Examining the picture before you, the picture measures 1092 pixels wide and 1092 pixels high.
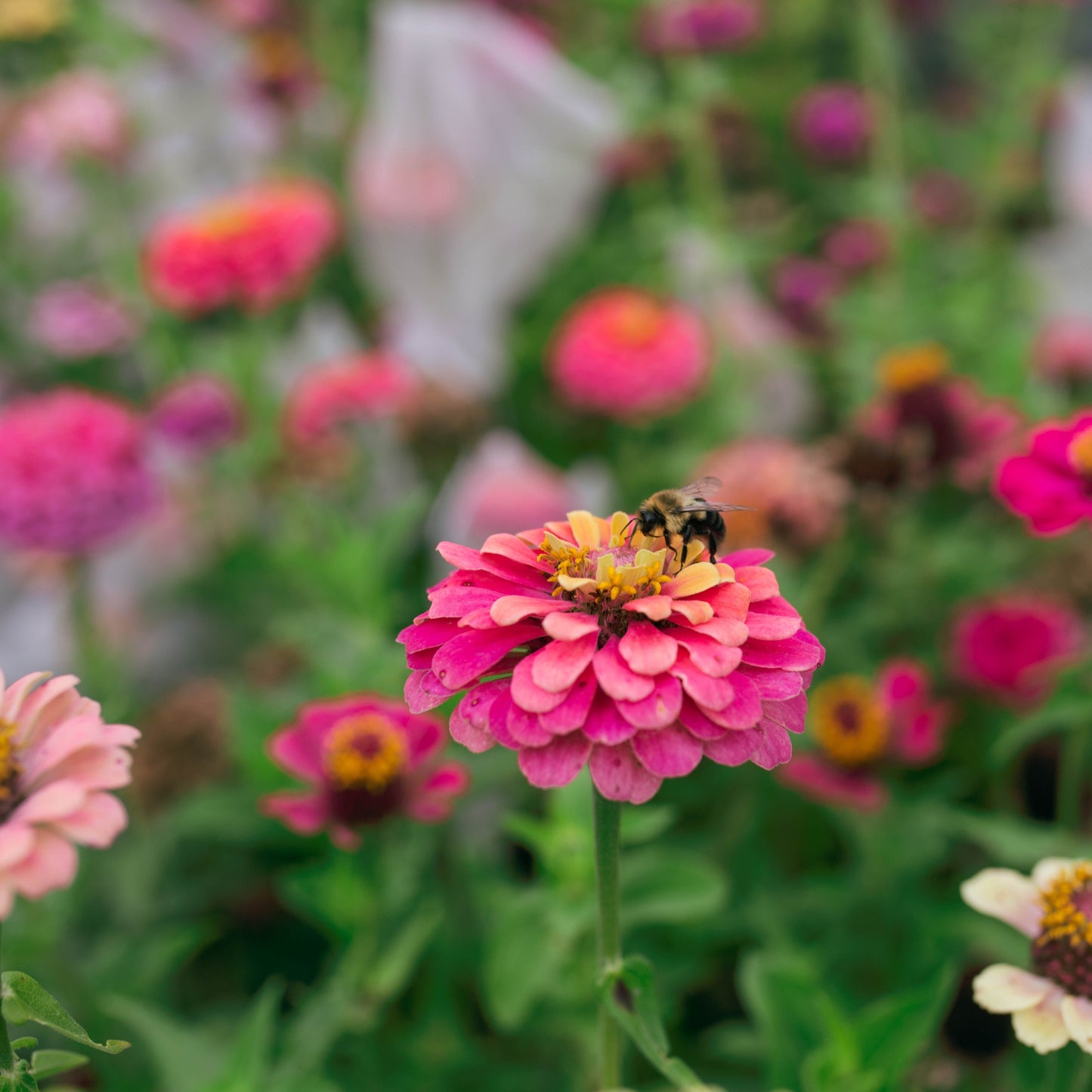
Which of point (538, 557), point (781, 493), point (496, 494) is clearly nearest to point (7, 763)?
point (538, 557)

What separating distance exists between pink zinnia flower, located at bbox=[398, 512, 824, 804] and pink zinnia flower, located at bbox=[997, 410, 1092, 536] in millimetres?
232

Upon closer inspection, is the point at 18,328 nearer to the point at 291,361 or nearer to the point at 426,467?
the point at 291,361

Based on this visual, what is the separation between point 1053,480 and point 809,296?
1.12 m

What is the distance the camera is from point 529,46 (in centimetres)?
175

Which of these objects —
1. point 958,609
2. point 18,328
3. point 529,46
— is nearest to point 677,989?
point 958,609

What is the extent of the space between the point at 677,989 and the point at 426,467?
69 cm

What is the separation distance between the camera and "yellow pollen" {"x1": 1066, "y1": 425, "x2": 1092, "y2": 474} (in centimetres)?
55

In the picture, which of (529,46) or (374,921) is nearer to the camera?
(374,921)

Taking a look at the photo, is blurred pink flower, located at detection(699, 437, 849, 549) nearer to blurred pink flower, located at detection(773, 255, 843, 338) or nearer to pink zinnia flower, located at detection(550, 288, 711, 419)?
pink zinnia flower, located at detection(550, 288, 711, 419)

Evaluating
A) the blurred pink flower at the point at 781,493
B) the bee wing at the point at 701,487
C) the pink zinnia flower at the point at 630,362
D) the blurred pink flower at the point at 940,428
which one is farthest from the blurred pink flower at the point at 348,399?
the bee wing at the point at 701,487

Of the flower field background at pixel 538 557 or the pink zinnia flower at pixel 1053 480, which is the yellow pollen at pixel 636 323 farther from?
the pink zinnia flower at pixel 1053 480

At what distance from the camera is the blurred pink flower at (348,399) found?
1119 millimetres

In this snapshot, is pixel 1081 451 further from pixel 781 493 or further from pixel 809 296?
pixel 809 296

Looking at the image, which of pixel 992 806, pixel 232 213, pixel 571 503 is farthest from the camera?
pixel 571 503
